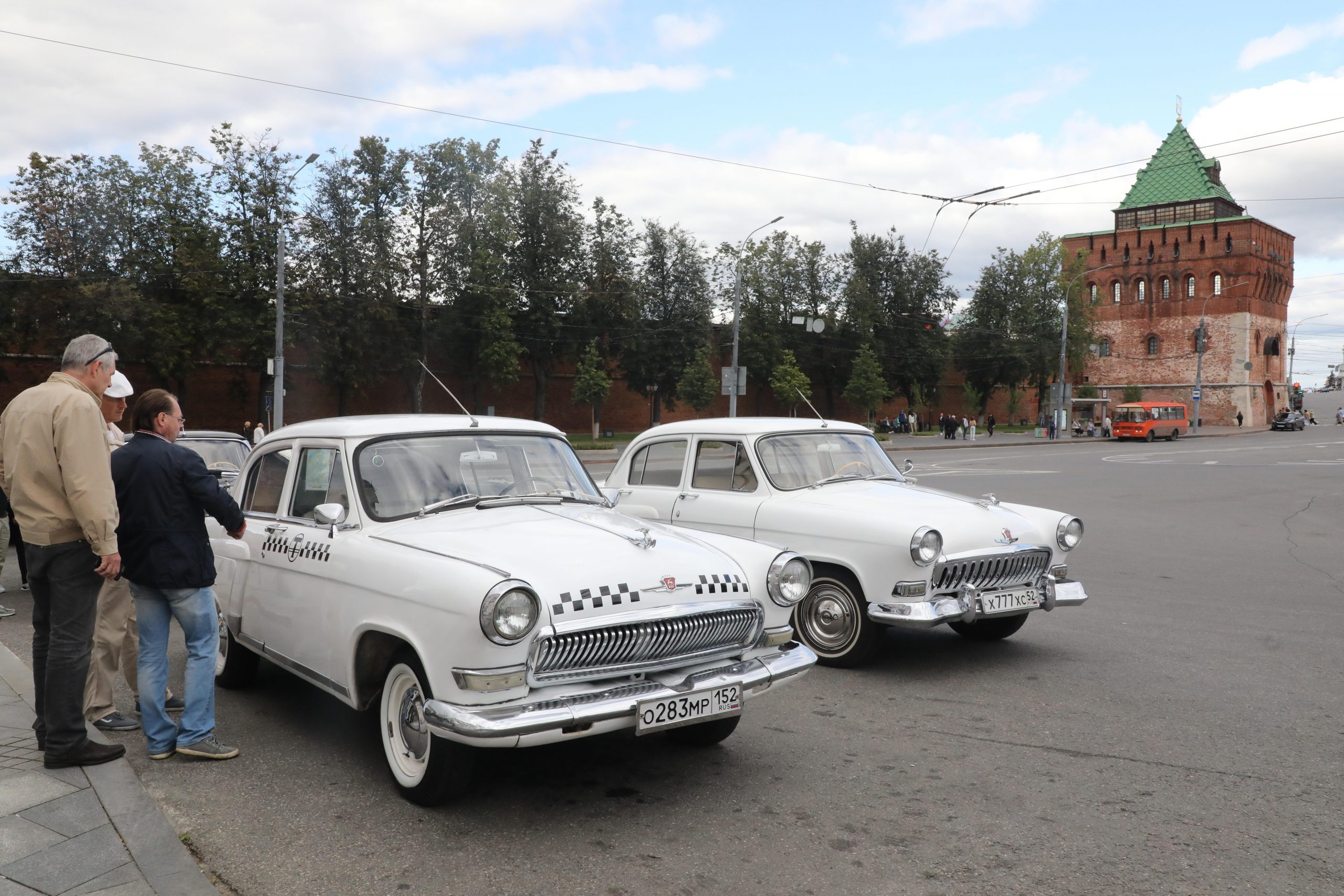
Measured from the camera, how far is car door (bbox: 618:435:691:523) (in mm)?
7836

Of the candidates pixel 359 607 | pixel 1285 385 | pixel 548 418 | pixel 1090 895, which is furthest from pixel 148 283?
pixel 1285 385

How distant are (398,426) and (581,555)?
1535mm

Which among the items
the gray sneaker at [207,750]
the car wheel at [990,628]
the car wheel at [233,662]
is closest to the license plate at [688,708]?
the gray sneaker at [207,750]

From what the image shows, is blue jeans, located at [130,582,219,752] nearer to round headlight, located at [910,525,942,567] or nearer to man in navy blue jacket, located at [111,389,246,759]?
man in navy blue jacket, located at [111,389,246,759]

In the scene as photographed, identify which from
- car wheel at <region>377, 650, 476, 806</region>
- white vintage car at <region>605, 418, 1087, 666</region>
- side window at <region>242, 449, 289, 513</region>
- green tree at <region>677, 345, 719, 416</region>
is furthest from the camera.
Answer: green tree at <region>677, 345, 719, 416</region>

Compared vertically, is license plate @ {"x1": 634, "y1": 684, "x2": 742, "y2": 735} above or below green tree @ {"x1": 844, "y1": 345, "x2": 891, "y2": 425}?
below

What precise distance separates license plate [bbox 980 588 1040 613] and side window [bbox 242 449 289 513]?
435cm

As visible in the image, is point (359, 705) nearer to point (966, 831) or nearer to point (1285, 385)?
point (966, 831)

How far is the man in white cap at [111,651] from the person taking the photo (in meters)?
5.19

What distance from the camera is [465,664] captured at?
387 cm

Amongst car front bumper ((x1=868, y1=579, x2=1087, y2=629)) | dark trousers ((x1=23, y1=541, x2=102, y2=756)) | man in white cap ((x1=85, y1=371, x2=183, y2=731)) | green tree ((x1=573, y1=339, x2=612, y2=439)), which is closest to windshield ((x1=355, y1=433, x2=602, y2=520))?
dark trousers ((x1=23, y1=541, x2=102, y2=756))

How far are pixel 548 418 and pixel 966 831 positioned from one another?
181 feet

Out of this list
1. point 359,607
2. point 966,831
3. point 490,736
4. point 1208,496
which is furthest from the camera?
point 1208,496

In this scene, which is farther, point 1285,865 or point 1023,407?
point 1023,407
